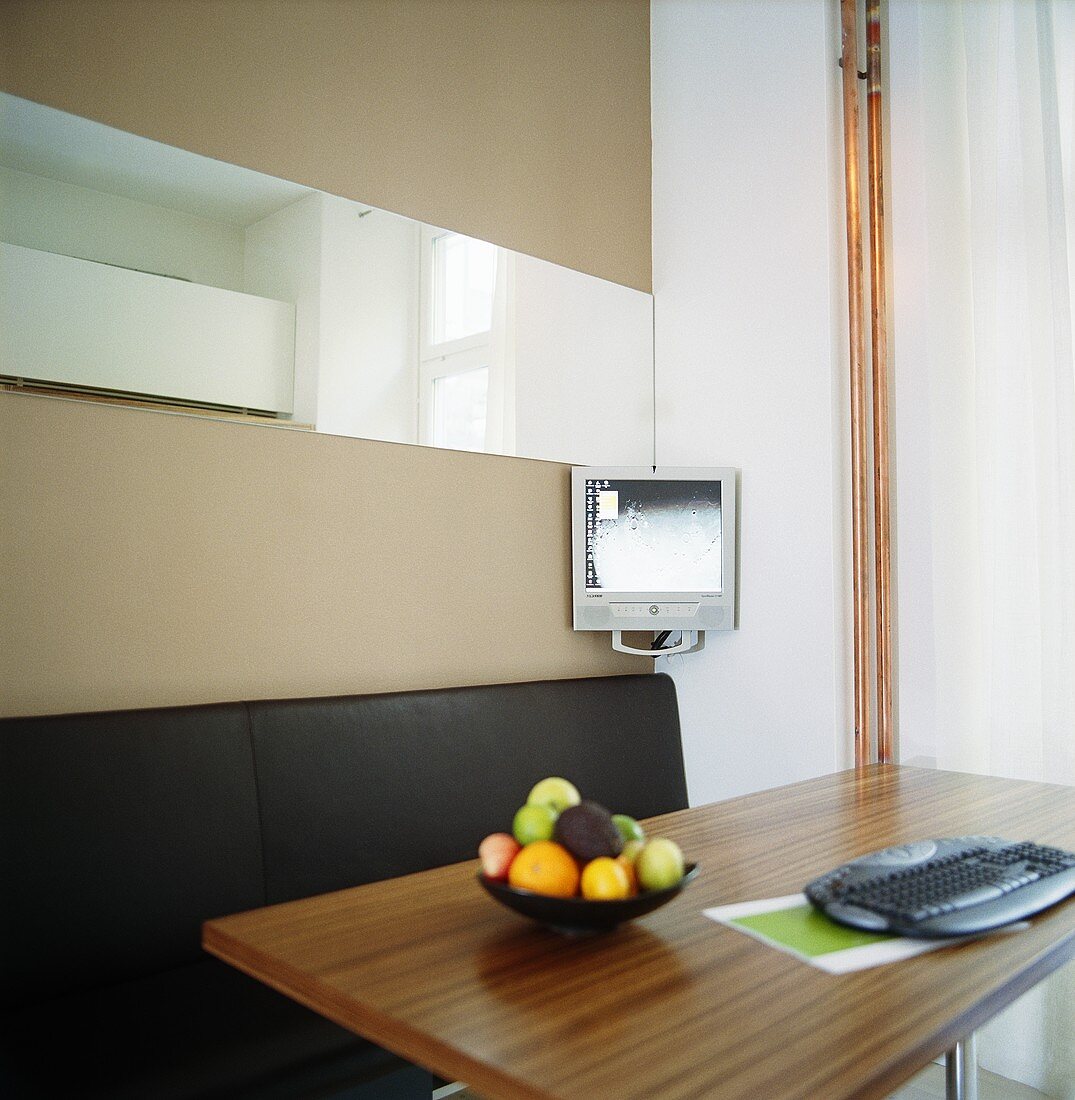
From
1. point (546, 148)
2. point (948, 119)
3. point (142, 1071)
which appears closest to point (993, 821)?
point (142, 1071)

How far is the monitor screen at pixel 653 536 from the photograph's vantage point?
3.22 metres

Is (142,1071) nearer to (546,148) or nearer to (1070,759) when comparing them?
(1070,759)

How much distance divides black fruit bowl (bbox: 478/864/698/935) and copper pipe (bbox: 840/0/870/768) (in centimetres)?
190

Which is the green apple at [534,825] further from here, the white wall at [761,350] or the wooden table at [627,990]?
the white wall at [761,350]

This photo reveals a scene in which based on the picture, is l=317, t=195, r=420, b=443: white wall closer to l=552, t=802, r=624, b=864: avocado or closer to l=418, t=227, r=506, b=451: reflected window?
l=418, t=227, r=506, b=451: reflected window

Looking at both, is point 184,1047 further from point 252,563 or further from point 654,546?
point 654,546

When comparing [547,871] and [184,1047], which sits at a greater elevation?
[547,871]

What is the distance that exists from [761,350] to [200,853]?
2229mm

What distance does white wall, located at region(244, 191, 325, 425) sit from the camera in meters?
2.51

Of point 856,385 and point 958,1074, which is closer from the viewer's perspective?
point 958,1074

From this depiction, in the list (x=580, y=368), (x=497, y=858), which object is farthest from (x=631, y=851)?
(x=580, y=368)

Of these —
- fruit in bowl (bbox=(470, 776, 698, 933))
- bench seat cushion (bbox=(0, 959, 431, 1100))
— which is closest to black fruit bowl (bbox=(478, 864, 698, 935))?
fruit in bowl (bbox=(470, 776, 698, 933))

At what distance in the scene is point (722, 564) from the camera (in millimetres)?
3215

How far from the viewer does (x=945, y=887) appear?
4.46ft
